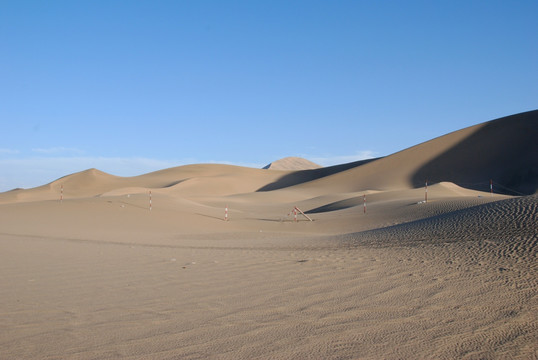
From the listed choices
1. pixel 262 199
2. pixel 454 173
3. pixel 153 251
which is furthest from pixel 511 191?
pixel 153 251

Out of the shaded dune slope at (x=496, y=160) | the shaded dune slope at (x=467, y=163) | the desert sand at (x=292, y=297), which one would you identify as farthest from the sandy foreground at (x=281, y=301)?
the shaded dune slope at (x=467, y=163)

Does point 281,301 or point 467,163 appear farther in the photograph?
point 467,163

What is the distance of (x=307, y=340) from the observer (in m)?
4.28

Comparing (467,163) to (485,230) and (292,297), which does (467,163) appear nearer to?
(485,230)

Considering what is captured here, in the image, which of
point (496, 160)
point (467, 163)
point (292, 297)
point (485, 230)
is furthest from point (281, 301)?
point (467, 163)

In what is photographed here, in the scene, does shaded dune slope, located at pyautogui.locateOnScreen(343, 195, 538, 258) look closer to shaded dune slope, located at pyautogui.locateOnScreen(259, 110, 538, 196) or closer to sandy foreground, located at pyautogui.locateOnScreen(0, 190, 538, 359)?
sandy foreground, located at pyautogui.locateOnScreen(0, 190, 538, 359)

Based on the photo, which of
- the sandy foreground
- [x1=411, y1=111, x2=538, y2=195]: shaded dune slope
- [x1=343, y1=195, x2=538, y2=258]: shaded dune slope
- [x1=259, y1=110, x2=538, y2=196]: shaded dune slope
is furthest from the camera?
[x1=259, y1=110, x2=538, y2=196]: shaded dune slope

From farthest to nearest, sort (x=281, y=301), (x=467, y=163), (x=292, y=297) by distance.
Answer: (x=467, y=163)
(x=292, y=297)
(x=281, y=301)

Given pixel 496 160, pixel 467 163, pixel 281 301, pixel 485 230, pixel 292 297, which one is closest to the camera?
pixel 281 301

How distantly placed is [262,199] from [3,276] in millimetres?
43700

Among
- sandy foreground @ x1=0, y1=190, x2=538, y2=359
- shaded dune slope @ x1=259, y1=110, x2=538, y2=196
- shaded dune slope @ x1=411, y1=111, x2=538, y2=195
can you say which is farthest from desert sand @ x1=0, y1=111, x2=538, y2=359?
shaded dune slope @ x1=259, y1=110, x2=538, y2=196

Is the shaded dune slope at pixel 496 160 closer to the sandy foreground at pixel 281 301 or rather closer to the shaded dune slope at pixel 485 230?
the shaded dune slope at pixel 485 230

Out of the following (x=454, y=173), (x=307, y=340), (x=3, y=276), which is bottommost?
(x=307, y=340)

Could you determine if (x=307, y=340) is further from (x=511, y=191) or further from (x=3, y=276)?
(x=511, y=191)
